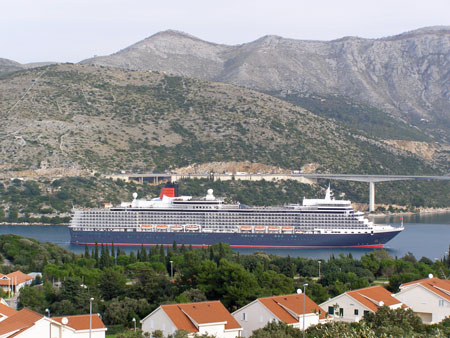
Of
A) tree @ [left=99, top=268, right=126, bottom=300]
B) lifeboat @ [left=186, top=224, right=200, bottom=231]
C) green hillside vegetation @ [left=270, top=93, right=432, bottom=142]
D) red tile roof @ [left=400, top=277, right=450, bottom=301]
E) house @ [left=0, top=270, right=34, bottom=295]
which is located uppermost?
green hillside vegetation @ [left=270, top=93, right=432, bottom=142]

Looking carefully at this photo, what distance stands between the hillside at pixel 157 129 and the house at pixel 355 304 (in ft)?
229

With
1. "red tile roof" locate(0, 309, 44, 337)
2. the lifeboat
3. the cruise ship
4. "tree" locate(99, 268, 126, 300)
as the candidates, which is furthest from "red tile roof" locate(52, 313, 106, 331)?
the lifeboat

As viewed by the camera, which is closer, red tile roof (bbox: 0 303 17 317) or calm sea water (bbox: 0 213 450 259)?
red tile roof (bbox: 0 303 17 317)

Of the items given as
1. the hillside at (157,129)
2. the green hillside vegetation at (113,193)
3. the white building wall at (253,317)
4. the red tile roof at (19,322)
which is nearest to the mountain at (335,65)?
the hillside at (157,129)

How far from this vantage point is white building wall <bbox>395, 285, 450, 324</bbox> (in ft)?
90.0

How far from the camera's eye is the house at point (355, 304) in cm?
2681

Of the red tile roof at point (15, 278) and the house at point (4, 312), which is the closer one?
the house at point (4, 312)

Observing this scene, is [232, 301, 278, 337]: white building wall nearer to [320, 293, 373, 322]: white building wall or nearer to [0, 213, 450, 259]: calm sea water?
[320, 293, 373, 322]: white building wall

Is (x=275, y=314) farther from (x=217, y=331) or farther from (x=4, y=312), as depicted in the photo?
(x=4, y=312)

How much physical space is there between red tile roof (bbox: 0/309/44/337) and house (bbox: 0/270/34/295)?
12332mm

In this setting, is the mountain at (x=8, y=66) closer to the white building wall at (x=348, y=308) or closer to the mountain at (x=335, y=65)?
the mountain at (x=335, y=65)

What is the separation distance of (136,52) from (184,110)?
6740 centimetres

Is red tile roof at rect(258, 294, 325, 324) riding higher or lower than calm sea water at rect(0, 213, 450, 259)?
higher

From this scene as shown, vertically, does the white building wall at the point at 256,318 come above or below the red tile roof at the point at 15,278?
above
